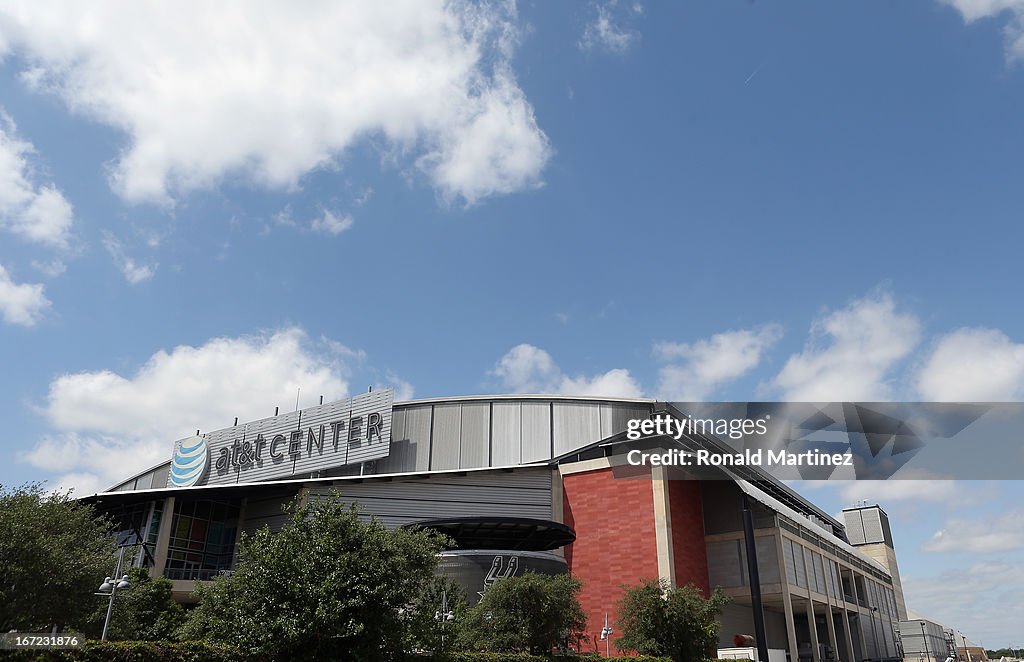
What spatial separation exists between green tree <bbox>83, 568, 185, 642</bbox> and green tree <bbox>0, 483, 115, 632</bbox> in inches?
42.8

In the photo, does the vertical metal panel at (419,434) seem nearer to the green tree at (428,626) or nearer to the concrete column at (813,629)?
the concrete column at (813,629)

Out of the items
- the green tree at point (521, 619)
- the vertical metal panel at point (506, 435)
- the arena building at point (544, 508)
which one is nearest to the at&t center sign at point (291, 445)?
the arena building at point (544, 508)

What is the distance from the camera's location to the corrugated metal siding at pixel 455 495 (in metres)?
55.7

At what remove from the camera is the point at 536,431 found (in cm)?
7069

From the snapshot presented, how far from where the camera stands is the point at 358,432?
7088 centimetres

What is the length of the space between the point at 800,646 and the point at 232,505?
182ft

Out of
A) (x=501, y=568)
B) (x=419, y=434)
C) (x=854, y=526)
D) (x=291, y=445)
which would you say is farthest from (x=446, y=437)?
(x=854, y=526)

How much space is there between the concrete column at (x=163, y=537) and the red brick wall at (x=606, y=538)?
3062 cm

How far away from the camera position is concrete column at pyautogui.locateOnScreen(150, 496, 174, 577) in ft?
184

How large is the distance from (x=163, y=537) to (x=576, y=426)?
118 ft

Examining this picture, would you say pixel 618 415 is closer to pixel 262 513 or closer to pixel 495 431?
pixel 495 431

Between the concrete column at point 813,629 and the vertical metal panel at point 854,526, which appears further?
the vertical metal panel at point 854,526

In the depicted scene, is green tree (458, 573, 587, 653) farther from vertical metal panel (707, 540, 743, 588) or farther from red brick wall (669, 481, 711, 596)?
vertical metal panel (707, 540, 743, 588)

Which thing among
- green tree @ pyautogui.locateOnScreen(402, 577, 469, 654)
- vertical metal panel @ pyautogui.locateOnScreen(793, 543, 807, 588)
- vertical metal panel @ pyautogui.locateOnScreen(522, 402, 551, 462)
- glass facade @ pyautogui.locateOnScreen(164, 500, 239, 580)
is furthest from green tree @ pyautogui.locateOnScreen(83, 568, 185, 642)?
vertical metal panel @ pyautogui.locateOnScreen(793, 543, 807, 588)
